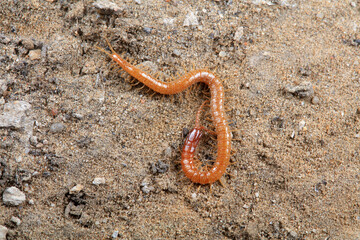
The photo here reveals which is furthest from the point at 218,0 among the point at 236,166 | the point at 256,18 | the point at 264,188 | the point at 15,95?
the point at 15,95

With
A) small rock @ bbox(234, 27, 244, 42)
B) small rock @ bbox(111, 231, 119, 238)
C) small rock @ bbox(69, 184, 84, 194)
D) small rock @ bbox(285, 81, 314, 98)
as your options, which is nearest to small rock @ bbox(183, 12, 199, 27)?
small rock @ bbox(234, 27, 244, 42)

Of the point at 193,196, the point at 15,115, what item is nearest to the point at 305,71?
the point at 193,196

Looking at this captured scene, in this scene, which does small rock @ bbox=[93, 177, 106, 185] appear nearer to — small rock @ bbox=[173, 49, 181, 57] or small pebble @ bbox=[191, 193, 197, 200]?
small pebble @ bbox=[191, 193, 197, 200]

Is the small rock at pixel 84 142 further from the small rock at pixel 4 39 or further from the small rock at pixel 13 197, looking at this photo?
the small rock at pixel 4 39

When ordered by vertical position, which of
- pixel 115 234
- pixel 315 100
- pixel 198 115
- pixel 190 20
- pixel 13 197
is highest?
pixel 190 20

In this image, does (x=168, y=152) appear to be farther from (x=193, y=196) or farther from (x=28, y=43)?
(x=28, y=43)

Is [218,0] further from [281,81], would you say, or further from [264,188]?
[264,188]

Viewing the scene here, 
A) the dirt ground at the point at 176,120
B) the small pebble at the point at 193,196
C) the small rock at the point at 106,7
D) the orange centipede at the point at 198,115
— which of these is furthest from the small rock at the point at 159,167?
the small rock at the point at 106,7
